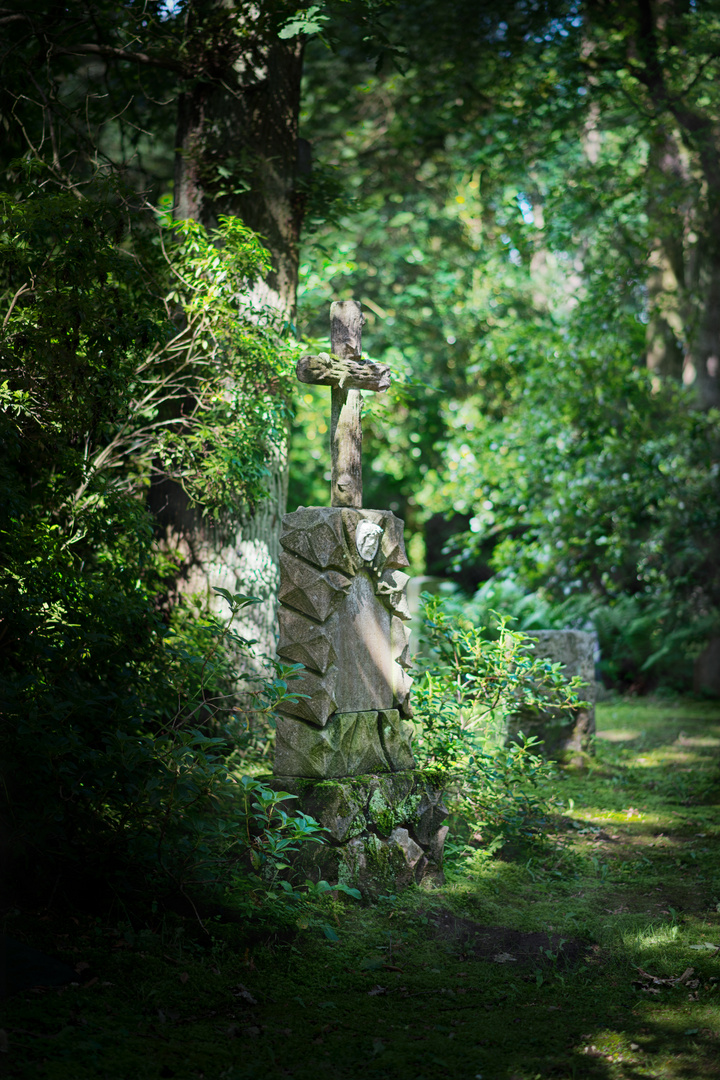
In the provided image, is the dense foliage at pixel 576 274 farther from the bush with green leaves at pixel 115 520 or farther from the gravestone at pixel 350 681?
the gravestone at pixel 350 681

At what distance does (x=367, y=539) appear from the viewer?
522cm

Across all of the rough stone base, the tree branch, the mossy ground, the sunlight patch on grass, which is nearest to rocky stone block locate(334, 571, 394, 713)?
the rough stone base

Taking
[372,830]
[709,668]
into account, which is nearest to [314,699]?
[372,830]

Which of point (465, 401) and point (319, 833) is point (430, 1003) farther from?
point (465, 401)

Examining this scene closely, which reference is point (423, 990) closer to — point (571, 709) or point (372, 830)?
point (372, 830)

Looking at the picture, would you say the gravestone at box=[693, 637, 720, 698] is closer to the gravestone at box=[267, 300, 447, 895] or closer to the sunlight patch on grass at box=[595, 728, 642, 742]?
the sunlight patch on grass at box=[595, 728, 642, 742]

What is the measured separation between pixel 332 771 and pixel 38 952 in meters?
1.77

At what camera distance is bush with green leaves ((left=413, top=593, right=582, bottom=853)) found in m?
5.76

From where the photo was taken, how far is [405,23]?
12164 millimetres

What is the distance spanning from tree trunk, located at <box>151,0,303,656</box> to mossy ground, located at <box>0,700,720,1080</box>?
2.97 meters

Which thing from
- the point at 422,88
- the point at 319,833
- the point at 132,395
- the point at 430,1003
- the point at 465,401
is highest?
the point at 422,88

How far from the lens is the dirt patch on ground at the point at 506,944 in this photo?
14.1 ft

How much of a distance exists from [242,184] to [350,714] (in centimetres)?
440

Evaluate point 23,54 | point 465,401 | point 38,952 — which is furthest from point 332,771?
point 465,401
